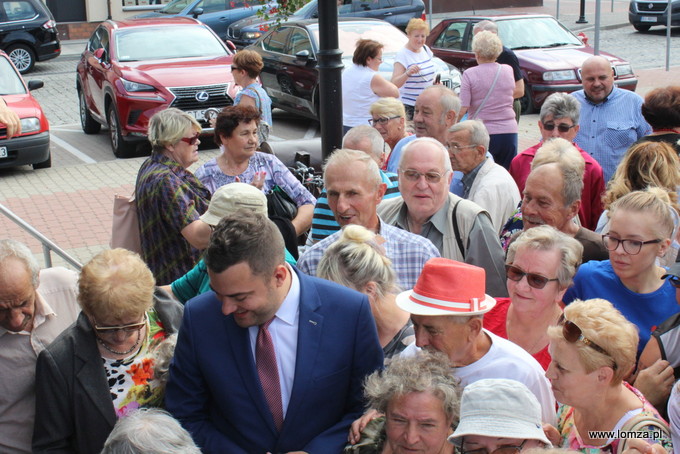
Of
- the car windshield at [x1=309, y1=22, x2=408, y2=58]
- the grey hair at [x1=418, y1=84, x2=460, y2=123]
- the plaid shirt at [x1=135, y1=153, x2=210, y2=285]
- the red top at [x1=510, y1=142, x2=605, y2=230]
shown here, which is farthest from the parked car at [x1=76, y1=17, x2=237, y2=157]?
the red top at [x1=510, y1=142, x2=605, y2=230]

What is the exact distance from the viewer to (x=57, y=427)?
12.1 ft

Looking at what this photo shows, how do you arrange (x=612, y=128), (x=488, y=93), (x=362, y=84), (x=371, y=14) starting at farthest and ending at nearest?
(x=371, y=14)
(x=362, y=84)
(x=488, y=93)
(x=612, y=128)

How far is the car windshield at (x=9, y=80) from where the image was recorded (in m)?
12.8

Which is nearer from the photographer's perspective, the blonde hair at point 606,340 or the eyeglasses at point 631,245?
the blonde hair at point 606,340

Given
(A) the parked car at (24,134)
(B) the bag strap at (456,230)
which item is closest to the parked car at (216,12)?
(A) the parked car at (24,134)

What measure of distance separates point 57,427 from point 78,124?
13.9 m

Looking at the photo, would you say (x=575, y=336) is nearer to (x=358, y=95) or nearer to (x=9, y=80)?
(x=358, y=95)

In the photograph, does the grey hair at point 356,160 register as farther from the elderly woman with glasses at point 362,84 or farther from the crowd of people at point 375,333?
the elderly woman with glasses at point 362,84

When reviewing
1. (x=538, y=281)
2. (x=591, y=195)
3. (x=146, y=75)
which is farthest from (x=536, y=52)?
(x=538, y=281)

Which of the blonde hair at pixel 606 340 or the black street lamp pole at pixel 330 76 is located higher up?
the black street lamp pole at pixel 330 76

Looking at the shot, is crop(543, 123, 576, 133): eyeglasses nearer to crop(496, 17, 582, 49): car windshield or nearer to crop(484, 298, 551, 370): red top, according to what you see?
crop(484, 298, 551, 370): red top

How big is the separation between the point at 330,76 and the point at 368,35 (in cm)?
901

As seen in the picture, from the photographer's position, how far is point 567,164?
505 cm

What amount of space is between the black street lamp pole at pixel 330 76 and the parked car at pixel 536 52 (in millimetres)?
8962
